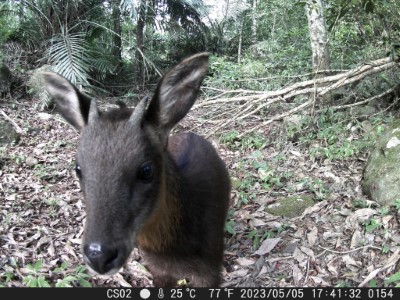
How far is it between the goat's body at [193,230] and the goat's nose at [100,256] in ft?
2.28

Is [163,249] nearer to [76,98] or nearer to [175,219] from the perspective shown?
[175,219]

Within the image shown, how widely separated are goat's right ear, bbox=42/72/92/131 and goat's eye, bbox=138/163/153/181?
680 mm

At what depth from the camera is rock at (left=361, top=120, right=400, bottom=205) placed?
4.47 meters

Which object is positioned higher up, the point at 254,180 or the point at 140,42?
the point at 140,42

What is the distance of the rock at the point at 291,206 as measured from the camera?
480cm

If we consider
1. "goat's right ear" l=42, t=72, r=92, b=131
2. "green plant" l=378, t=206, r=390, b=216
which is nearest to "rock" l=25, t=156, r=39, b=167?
"goat's right ear" l=42, t=72, r=92, b=131

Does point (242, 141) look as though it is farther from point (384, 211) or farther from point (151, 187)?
point (151, 187)

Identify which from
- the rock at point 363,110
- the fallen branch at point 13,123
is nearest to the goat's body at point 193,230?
the rock at point 363,110

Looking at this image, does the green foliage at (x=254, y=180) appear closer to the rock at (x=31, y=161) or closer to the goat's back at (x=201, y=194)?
the goat's back at (x=201, y=194)

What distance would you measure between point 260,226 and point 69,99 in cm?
263

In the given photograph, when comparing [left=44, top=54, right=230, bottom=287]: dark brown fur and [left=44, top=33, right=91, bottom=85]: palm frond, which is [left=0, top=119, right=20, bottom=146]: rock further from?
[left=44, top=54, right=230, bottom=287]: dark brown fur

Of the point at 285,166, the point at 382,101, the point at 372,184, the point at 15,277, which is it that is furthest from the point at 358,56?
the point at 15,277

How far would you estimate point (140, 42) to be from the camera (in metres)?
11.9

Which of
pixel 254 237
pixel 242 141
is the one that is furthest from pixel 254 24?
pixel 254 237
